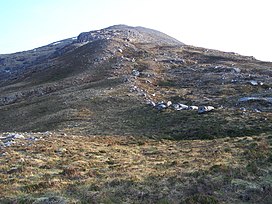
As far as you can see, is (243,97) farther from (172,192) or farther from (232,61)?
(232,61)

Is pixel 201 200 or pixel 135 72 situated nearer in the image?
pixel 201 200

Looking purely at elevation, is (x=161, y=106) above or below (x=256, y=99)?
below

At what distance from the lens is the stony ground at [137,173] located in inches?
634

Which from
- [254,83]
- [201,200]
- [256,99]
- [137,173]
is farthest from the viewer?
[254,83]

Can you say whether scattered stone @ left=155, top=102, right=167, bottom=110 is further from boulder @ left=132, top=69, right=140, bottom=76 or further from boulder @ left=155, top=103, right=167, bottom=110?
boulder @ left=132, top=69, right=140, bottom=76

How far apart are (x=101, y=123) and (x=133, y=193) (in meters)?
26.7

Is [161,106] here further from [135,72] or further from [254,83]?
[135,72]

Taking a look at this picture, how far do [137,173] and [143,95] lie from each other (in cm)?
3578

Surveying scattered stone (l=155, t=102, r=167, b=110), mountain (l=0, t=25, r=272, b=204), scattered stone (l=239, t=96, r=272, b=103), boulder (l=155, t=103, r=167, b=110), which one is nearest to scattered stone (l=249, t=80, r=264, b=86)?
mountain (l=0, t=25, r=272, b=204)

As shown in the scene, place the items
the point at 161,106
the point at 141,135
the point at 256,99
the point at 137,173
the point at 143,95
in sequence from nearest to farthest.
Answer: the point at 137,173, the point at 141,135, the point at 161,106, the point at 256,99, the point at 143,95

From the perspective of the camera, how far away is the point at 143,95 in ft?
180

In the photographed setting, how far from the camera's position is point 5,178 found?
19.4m

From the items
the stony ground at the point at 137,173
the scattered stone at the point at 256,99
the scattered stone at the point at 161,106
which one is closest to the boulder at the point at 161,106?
the scattered stone at the point at 161,106

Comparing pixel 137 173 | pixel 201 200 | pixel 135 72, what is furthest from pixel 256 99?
pixel 201 200
